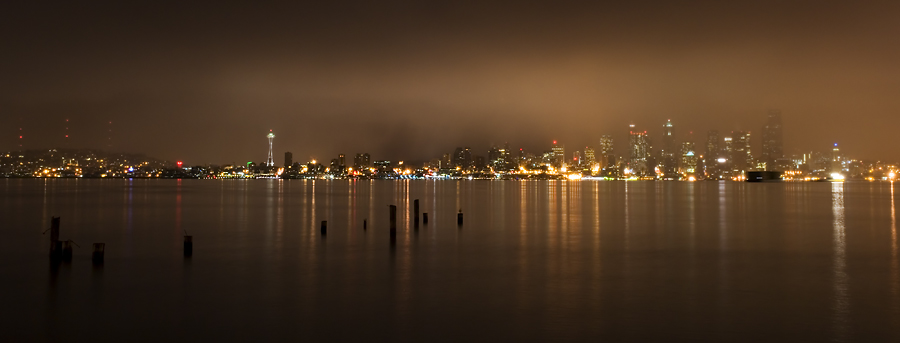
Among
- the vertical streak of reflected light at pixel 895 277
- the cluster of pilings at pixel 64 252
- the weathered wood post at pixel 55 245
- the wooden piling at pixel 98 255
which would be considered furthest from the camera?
the weathered wood post at pixel 55 245

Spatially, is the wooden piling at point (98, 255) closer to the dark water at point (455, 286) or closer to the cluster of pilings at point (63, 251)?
the cluster of pilings at point (63, 251)

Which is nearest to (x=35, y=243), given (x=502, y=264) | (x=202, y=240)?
(x=202, y=240)

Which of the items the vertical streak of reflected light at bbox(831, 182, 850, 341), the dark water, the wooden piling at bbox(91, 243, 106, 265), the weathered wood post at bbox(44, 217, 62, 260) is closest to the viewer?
the dark water

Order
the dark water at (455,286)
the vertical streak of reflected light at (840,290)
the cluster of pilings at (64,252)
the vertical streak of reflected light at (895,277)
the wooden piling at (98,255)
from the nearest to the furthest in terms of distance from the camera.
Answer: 1. the dark water at (455,286)
2. the vertical streak of reflected light at (840,290)
3. the vertical streak of reflected light at (895,277)
4. the wooden piling at (98,255)
5. the cluster of pilings at (64,252)

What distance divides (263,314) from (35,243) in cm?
1603

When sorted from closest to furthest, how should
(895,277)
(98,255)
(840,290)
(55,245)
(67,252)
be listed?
1. (840,290)
2. (895,277)
3. (98,255)
4. (55,245)
5. (67,252)

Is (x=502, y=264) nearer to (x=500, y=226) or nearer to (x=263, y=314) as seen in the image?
(x=263, y=314)

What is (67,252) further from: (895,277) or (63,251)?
(895,277)

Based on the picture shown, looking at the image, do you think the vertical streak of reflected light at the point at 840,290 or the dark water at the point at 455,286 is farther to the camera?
the vertical streak of reflected light at the point at 840,290

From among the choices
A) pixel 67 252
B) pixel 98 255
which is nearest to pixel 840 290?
pixel 98 255

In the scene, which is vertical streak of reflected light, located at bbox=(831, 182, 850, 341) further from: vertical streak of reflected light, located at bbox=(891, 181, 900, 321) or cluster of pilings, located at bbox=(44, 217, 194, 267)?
cluster of pilings, located at bbox=(44, 217, 194, 267)

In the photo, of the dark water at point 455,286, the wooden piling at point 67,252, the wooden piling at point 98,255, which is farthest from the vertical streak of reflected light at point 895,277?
the wooden piling at point 67,252

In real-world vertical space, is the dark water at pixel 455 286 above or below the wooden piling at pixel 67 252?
below

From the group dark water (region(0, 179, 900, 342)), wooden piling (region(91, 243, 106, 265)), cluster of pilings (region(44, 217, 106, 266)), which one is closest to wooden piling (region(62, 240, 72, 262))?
cluster of pilings (region(44, 217, 106, 266))
